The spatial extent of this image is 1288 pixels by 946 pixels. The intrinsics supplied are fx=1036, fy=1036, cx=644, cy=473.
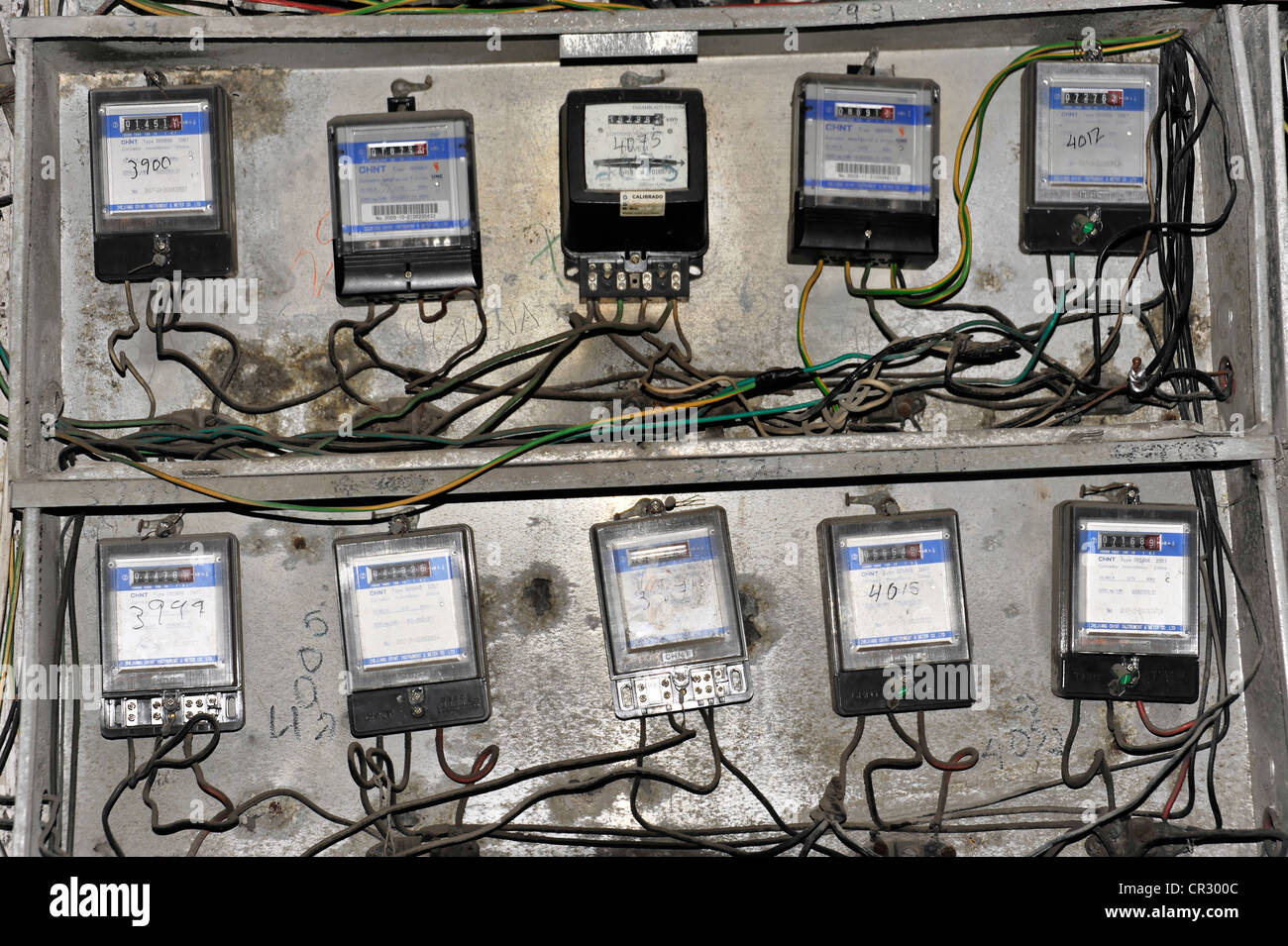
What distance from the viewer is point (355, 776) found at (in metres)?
1.89

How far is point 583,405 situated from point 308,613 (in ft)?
2.15

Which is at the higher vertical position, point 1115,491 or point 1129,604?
point 1115,491

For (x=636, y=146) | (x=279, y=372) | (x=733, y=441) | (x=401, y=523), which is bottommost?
(x=401, y=523)

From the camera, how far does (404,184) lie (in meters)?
1.91

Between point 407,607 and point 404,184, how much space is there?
78 cm

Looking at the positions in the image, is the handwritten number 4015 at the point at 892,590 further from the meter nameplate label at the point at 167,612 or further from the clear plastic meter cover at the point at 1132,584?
the meter nameplate label at the point at 167,612

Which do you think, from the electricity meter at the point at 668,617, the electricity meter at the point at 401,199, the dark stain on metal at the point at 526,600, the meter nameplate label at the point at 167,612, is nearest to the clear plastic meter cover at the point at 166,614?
the meter nameplate label at the point at 167,612

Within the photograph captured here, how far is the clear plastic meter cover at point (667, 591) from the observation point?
188 centimetres

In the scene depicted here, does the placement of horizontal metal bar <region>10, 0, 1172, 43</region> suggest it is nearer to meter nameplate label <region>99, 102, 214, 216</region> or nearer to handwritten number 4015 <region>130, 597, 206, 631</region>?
meter nameplate label <region>99, 102, 214, 216</region>

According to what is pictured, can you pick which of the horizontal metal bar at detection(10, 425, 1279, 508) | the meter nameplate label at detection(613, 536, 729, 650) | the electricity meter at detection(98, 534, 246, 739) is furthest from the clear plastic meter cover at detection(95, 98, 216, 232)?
the meter nameplate label at detection(613, 536, 729, 650)

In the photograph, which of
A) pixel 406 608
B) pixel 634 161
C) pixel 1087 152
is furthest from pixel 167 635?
pixel 1087 152

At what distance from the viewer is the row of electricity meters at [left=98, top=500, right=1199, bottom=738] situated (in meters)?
1.88

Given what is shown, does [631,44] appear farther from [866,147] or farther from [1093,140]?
[1093,140]
